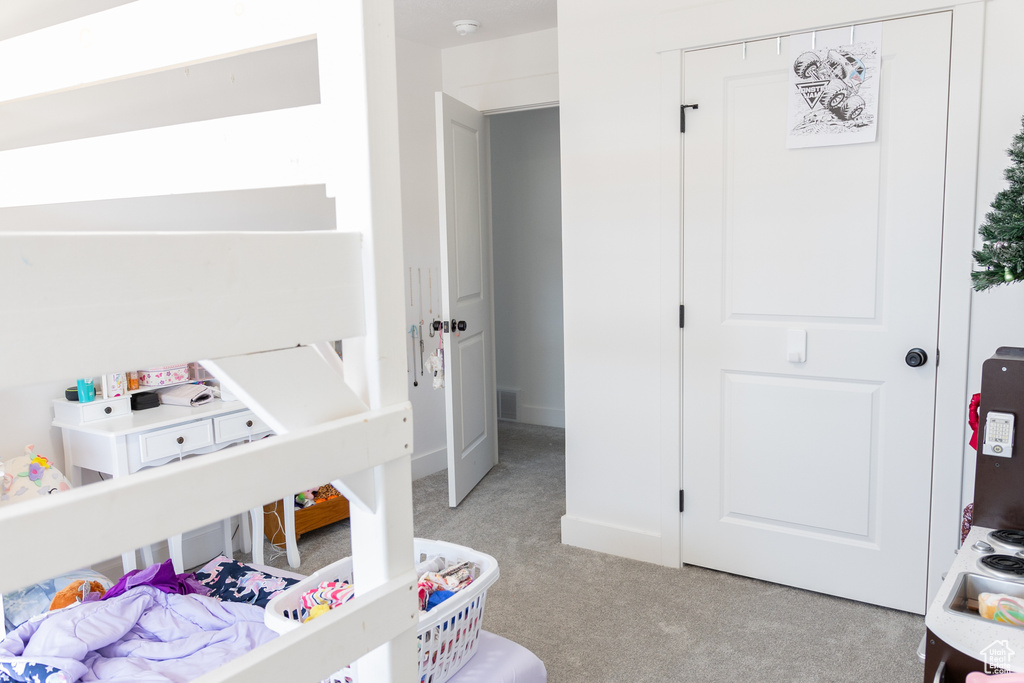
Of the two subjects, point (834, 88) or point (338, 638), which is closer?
point (338, 638)

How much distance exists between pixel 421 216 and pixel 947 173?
269 cm

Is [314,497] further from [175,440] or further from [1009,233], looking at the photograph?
[1009,233]

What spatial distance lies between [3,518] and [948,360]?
8.34 ft

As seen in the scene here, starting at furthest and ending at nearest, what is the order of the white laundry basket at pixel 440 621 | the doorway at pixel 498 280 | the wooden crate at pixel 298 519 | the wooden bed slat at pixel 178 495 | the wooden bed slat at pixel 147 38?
the doorway at pixel 498 280, the wooden crate at pixel 298 519, the white laundry basket at pixel 440 621, the wooden bed slat at pixel 147 38, the wooden bed slat at pixel 178 495

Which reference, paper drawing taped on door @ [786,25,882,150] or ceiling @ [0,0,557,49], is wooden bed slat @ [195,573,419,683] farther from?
ceiling @ [0,0,557,49]

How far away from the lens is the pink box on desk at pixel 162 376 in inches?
112

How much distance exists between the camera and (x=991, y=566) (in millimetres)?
A: 1327

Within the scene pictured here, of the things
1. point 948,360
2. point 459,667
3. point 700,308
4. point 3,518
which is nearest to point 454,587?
point 459,667

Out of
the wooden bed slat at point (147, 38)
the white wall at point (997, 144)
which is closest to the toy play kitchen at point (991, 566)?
the white wall at point (997, 144)

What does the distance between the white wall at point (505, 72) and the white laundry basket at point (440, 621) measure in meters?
2.98

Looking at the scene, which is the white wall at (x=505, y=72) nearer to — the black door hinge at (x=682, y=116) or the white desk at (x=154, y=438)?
the black door hinge at (x=682, y=116)

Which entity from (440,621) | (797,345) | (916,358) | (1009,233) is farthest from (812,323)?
(440,621)

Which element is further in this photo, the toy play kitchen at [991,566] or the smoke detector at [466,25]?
the smoke detector at [466,25]

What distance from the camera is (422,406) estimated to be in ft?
13.8
